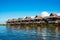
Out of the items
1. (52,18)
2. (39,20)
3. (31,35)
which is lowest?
(31,35)

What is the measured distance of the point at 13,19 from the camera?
68.6 meters

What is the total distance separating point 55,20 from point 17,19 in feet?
75.0

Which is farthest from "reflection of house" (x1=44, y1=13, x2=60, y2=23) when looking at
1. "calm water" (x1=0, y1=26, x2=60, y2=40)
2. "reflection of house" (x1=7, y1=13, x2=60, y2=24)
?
"calm water" (x1=0, y1=26, x2=60, y2=40)

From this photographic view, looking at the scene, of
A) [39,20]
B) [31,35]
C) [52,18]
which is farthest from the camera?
[39,20]

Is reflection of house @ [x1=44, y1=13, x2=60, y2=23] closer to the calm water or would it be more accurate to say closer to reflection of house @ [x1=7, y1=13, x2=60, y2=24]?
reflection of house @ [x1=7, y1=13, x2=60, y2=24]

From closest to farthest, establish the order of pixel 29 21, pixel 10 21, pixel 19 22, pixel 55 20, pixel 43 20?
1. pixel 55 20
2. pixel 43 20
3. pixel 29 21
4. pixel 19 22
5. pixel 10 21

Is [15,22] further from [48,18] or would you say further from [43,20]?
[48,18]

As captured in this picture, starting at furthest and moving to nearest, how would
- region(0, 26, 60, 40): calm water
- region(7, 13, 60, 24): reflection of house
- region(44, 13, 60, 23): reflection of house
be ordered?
region(7, 13, 60, 24): reflection of house
region(44, 13, 60, 23): reflection of house
region(0, 26, 60, 40): calm water

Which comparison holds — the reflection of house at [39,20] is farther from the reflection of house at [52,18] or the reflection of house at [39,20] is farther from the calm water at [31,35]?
the calm water at [31,35]

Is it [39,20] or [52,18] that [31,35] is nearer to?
[52,18]

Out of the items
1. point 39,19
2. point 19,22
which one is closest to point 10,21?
point 19,22

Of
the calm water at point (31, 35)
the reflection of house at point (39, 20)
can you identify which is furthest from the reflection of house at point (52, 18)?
the calm water at point (31, 35)

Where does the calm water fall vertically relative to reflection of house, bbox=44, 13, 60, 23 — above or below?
below

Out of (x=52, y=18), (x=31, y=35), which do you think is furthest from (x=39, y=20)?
(x=31, y=35)
